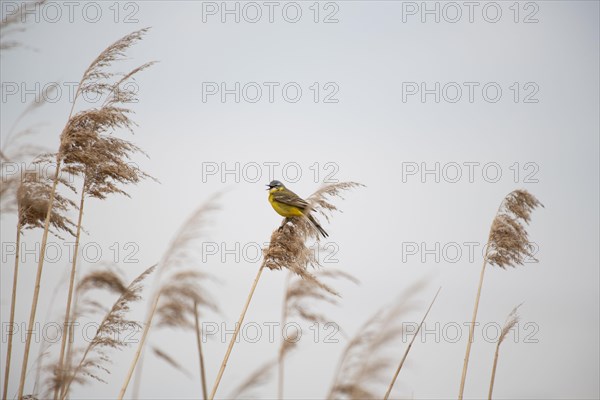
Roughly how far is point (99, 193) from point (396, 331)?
2.91m

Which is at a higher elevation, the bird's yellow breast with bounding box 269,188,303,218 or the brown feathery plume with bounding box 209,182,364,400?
the bird's yellow breast with bounding box 269,188,303,218

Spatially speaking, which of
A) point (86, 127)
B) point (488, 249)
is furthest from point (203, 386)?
point (488, 249)

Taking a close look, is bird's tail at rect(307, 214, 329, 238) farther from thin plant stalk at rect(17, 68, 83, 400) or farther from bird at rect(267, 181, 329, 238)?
thin plant stalk at rect(17, 68, 83, 400)

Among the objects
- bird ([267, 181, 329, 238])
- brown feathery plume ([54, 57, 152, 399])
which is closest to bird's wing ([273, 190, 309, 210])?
bird ([267, 181, 329, 238])

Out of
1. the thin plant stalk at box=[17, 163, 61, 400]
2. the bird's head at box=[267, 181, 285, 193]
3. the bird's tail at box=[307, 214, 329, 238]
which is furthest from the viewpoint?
the bird's head at box=[267, 181, 285, 193]

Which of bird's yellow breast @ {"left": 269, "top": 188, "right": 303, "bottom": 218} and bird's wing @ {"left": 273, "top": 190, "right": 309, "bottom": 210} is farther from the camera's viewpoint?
bird's yellow breast @ {"left": 269, "top": 188, "right": 303, "bottom": 218}

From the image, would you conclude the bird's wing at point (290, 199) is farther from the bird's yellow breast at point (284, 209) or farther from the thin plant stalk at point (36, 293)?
the thin plant stalk at point (36, 293)

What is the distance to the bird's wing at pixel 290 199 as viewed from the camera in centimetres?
618

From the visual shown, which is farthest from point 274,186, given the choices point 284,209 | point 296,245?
point 296,245

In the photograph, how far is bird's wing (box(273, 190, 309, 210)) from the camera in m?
6.18

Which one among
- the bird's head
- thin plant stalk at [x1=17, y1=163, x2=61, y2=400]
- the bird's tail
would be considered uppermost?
the bird's head

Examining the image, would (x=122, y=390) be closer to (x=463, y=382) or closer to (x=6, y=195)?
(x=6, y=195)

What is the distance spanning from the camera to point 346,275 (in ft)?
12.0

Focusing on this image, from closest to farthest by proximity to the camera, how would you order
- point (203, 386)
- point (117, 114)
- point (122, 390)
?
point (203, 386) < point (122, 390) < point (117, 114)
